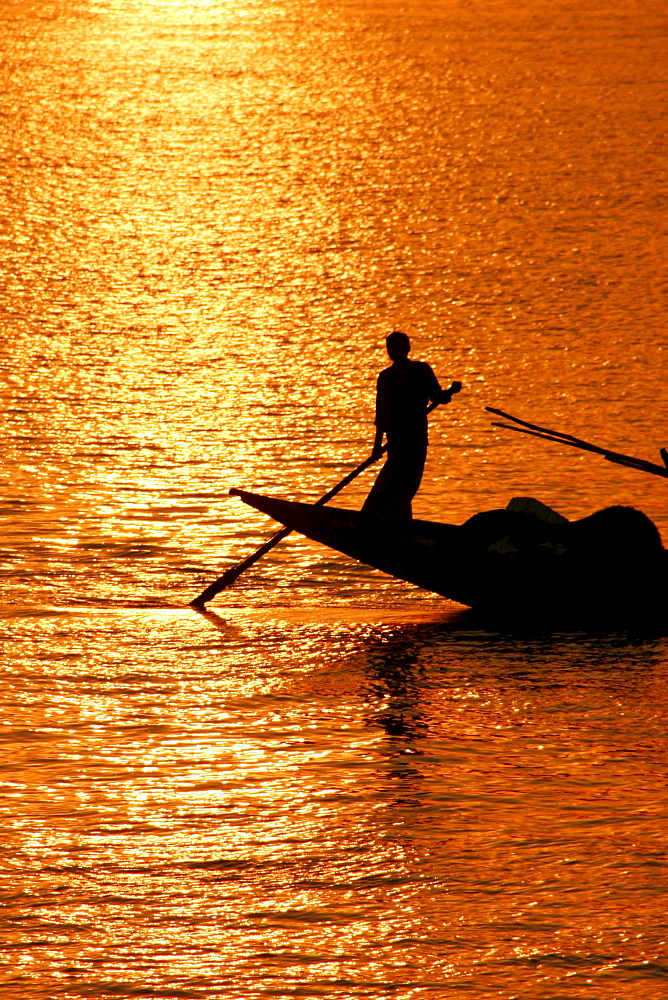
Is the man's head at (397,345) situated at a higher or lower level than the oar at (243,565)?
higher

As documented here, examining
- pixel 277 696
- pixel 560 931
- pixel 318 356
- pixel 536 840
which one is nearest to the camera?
pixel 560 931

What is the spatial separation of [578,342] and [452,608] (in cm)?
702

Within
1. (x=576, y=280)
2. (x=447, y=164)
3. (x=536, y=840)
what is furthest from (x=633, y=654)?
(x=447, y=164)

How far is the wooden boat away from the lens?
33.0ft

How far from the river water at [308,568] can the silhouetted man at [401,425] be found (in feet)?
2.14

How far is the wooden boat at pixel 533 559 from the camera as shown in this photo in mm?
10070

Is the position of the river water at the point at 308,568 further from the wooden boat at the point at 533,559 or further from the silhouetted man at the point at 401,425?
the silhouetted man at the point at 401,425

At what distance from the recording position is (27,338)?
1761 centimetres

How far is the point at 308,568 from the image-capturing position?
11672 millimetres

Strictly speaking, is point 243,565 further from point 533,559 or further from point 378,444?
point 533,559

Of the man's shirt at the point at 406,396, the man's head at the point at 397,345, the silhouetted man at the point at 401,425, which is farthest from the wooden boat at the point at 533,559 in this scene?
the man's head at the point at 397,345

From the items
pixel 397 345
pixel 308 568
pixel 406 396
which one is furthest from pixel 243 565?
pixel 397 345

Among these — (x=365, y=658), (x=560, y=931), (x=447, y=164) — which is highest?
(x=447, y=164)

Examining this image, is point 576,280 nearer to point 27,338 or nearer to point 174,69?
point 27,338
